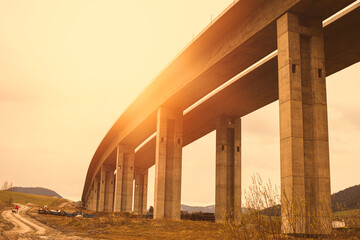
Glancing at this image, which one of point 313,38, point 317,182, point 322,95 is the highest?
point 313,38

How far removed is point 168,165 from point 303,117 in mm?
23128

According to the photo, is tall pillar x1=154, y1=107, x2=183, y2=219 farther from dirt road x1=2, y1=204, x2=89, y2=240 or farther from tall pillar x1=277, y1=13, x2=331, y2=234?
tall pillar x1=277, y1=13, x2=331, y2=234

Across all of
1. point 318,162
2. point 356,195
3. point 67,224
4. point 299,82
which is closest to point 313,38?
point 299,82

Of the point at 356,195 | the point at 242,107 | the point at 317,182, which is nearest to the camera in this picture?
the point at 317,182

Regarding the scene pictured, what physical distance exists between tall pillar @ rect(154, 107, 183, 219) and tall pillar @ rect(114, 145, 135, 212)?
71.2 feet

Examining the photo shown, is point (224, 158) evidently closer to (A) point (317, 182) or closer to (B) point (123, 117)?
(B) point (123, 117)

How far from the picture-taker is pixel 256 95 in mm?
38094

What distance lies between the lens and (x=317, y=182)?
1997 centimetres

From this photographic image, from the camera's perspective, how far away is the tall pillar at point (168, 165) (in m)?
40.4

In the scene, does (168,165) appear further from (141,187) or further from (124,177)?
(141,187)

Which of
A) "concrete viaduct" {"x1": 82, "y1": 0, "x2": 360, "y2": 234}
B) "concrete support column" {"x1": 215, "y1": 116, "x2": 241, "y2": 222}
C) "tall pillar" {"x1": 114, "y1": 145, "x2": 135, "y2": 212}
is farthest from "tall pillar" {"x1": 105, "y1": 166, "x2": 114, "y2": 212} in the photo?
"concrete support column" {"x1": 215, "y1": 116, "x2": 241, "y2": 222}

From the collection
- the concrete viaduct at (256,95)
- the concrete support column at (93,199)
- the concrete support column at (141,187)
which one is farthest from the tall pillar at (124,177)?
the concrete support column at (93,199)

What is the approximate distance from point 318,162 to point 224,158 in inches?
978

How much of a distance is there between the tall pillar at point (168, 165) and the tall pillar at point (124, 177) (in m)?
21.7
